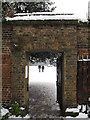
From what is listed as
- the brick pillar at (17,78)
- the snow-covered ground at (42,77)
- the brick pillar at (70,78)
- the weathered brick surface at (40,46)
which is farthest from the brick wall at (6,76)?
the snow-covered ground at (42,77)

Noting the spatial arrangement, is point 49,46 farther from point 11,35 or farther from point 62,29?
point 11,35

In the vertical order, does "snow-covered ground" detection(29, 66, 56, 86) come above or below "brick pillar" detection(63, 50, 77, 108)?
below

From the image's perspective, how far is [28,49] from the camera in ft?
14.8

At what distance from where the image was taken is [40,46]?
4480 millimetres

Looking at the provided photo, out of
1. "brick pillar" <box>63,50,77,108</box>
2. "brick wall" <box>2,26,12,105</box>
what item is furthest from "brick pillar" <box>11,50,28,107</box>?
"brick pillar" <box>63,50,77,108</box>

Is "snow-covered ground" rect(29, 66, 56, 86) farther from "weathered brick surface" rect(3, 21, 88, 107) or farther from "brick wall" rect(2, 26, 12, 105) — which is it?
"brick wall" rect(2, 26, 12, 105)

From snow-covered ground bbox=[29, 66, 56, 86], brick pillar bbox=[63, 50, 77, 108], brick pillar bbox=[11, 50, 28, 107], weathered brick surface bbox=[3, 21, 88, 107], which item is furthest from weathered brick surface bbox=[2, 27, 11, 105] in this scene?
snow-covered ground bbox=[29, 66, 56, 86]

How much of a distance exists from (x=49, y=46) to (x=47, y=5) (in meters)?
5.49

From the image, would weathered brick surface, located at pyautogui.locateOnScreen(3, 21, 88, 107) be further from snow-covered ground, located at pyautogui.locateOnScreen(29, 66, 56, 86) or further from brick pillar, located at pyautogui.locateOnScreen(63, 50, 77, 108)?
snow-covered ground, located at pyautogui.locateOnScreen(29, 66, 56, 86)

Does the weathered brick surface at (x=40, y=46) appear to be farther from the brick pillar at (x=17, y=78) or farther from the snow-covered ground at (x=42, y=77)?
the snow-covered ground at (x=42, y=77)

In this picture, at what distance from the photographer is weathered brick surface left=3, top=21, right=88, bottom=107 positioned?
4.48m

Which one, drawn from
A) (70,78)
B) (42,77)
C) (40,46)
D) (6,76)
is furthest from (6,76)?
(42,77)

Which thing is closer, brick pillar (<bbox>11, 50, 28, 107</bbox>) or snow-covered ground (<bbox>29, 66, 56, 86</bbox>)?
brick pillar (<bbox>11, 50, 28, 107</bbox>)

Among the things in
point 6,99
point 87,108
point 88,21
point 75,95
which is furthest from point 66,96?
point 88,21
